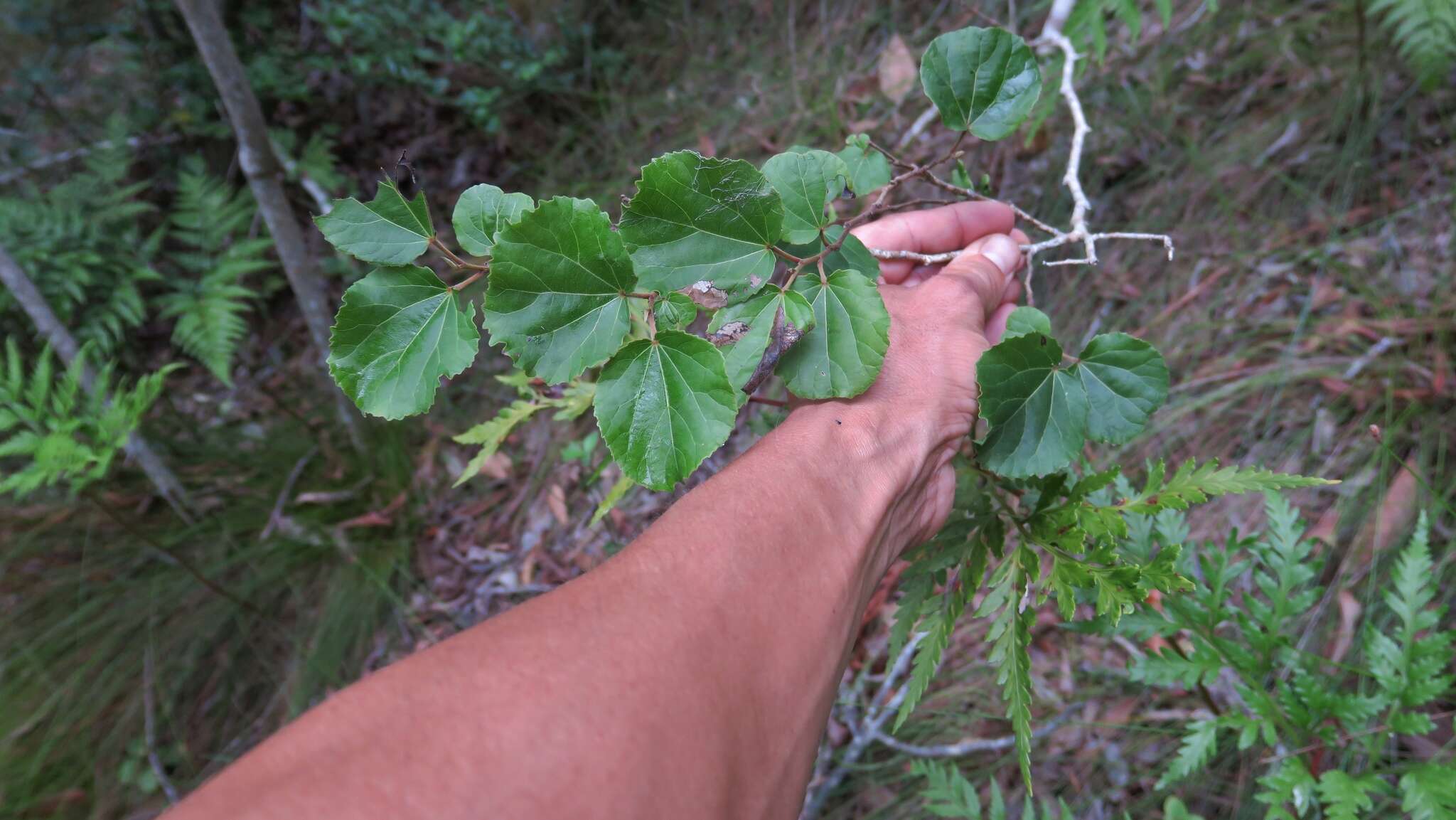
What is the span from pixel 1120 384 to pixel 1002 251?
0.53 meters

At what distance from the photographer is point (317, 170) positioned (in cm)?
398

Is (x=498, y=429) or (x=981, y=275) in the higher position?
(x=981, y=275)

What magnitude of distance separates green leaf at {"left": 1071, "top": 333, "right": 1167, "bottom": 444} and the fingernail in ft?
1.42

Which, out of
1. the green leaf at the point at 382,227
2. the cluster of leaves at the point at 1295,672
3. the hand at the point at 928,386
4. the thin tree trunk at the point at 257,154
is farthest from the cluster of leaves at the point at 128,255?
the cluster of leaves at the point at 1295,672

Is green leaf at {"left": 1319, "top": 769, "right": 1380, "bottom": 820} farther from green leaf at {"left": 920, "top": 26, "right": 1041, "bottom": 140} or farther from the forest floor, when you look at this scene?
green leaf at {"left": 920, "top": 26, "right": 1041, "bottom": 140}

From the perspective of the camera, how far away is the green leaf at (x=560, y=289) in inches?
39.1

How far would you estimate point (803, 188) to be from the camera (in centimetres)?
124

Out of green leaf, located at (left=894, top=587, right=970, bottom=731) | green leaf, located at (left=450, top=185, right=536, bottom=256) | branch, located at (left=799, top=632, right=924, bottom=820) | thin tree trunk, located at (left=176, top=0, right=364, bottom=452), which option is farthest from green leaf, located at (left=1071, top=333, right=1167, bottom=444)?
thin tree trunk, located at (left=176, top=0, right=364, bottom=452)

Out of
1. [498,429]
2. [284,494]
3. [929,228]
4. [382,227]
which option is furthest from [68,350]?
[929,228]

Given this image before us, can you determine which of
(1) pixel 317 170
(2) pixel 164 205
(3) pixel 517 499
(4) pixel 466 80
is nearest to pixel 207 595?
(3) pixel 517 499

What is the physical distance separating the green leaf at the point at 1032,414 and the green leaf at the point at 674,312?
0.51 meters

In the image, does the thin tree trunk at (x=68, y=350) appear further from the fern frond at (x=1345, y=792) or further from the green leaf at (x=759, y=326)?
the fern frond at (x=1345, y=792)

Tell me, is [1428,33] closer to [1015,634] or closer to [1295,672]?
[1295,672]

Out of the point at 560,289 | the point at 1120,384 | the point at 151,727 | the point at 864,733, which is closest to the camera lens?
the point at 560,289
